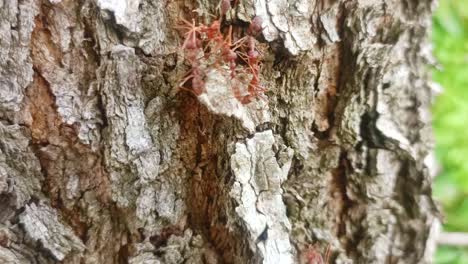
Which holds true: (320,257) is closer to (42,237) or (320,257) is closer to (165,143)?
(165,143)

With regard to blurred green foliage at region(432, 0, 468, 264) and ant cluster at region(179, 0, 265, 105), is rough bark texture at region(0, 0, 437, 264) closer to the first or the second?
ant cluster at region(179, 0, 265, 105)

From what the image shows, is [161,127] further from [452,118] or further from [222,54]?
[452,118]

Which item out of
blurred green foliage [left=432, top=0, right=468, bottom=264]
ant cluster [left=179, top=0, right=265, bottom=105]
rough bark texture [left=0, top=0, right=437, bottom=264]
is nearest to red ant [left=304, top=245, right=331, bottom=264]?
rough bark texture [left=0, top=0, right=437, bottom=264]

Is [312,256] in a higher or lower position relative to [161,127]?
lower

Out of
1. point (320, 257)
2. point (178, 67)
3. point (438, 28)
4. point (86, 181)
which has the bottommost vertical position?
point (320, 257)

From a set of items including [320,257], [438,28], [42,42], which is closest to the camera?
[42,42]

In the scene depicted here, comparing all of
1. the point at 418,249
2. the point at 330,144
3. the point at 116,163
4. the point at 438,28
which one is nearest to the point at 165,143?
the point at 116,163

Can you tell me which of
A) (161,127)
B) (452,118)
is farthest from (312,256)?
(452,118)

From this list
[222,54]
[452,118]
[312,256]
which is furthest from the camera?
[452,118]
